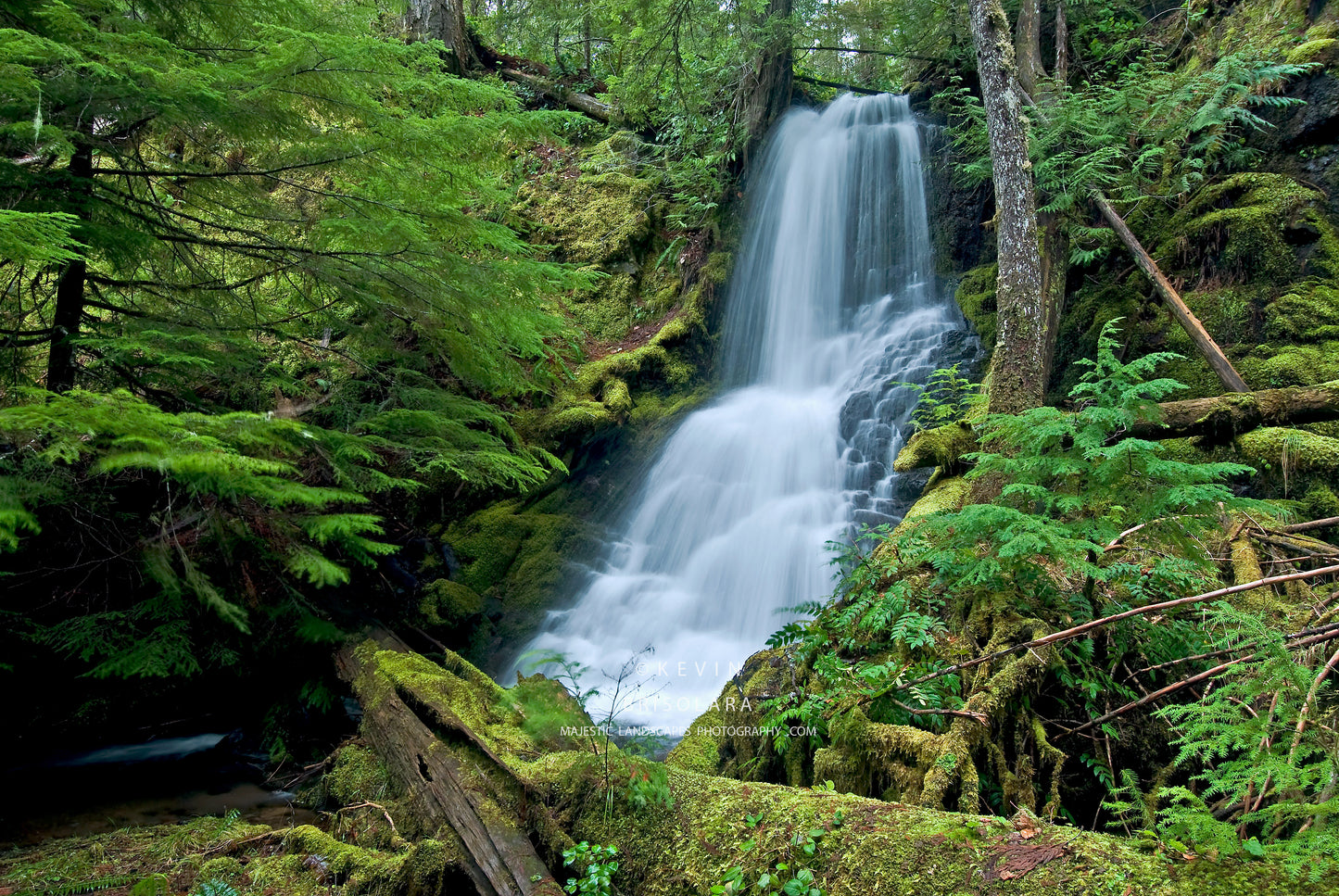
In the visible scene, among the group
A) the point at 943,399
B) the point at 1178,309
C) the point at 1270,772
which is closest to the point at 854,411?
the point at 943,399

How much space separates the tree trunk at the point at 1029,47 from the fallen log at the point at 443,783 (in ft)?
28.9

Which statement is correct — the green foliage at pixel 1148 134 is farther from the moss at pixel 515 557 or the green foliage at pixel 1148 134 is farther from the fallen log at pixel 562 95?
the fallen log at pixel 562 95

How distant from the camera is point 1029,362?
16.8 feet

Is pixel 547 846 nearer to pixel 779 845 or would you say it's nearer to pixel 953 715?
→ pixel 779 845

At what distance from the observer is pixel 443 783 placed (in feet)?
10.3

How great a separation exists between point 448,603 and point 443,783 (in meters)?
4.32

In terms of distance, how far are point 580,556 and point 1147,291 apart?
708 centimetres

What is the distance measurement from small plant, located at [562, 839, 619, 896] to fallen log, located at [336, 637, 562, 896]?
75 mm

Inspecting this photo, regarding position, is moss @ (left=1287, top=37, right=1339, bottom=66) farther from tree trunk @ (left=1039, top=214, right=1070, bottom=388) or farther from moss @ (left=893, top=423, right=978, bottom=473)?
moss @ (left=893, top=423, right=978, bottom=473)

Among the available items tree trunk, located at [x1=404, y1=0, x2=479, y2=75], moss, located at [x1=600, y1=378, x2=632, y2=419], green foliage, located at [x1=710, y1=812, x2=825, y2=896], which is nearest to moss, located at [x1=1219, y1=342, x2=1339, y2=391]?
green foliage, located at [x1=710, y1=812, x2=825, y2=896]

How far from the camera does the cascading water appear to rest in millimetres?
7277

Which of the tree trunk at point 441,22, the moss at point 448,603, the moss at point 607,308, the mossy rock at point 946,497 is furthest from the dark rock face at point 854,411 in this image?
the tree trunk at point 441,22

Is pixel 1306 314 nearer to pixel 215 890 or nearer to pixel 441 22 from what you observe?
pixel 215 890

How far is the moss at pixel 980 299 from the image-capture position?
881 cm
